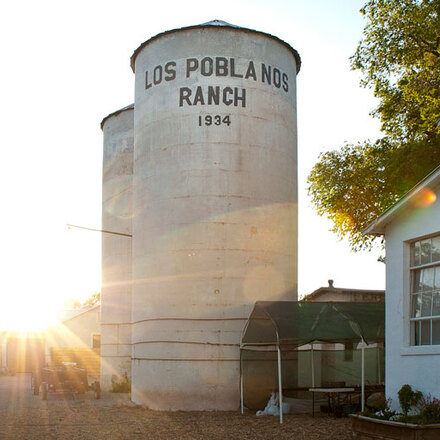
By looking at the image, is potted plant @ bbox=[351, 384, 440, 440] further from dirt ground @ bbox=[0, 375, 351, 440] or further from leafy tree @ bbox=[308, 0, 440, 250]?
leafy tree @ bbox=[308, 0, 440, 250]

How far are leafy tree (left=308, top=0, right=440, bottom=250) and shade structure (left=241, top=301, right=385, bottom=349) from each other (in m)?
7.42

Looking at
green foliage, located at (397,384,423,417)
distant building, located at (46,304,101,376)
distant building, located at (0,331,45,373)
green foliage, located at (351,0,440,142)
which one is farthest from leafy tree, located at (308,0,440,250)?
distant building, located at (0,331,45,373)

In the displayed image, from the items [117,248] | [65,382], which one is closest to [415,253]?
[65,382]

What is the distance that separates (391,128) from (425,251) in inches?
530

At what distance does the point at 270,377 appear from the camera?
2123 centimetres

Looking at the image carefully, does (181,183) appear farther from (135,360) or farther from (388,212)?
(388,212)

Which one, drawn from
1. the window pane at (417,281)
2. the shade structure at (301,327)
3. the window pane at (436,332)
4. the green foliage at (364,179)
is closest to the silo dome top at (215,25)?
the green foliage at (364,179)

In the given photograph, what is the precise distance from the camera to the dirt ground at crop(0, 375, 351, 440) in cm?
1595

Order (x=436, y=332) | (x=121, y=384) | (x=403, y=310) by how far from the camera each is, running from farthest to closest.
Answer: (x=121, y=384)
(x=403, y=310)
(x=436, y=332)

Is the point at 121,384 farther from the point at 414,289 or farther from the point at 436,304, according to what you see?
the point at 436,304

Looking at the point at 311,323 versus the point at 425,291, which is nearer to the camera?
the point at 425,291

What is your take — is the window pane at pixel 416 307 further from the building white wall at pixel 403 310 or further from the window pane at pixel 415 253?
the window pane at pixel 415 253

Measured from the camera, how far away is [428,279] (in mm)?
14430

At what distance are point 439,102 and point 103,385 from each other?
60.2 feet
